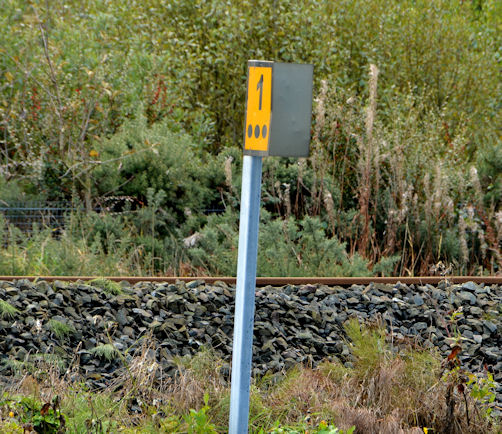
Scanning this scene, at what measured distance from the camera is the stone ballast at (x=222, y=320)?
4805mm

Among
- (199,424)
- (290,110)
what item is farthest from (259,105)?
(199,424)

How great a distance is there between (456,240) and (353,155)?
1.79 meters

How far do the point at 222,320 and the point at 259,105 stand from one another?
2.57 meters

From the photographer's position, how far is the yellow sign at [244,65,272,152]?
303cm

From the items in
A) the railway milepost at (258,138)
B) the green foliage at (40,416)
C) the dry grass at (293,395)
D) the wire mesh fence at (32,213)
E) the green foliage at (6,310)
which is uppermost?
the railway milepost at (258,138)

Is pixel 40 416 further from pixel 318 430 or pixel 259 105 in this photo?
pixel 259 105

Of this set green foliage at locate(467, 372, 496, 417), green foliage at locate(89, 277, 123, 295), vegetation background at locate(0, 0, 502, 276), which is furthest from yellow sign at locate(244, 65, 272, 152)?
vegetation background at locate(0, 0, 502, 276)

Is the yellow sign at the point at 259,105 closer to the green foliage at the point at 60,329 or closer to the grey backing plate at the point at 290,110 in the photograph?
the grey backing plate at the point at 290,110

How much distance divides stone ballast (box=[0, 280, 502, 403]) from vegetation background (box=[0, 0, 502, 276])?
19.4 inches

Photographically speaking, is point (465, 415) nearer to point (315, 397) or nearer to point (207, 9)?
point (315, 397)

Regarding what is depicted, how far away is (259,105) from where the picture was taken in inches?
Answer: 120

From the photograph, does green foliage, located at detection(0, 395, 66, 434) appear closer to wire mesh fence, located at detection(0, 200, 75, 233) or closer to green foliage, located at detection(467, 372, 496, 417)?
green foliage, located at detection(467, 372, 496, 417)

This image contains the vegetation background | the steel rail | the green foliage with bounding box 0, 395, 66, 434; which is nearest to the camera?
the green foliage with bounding box 0, 395, 66, 434

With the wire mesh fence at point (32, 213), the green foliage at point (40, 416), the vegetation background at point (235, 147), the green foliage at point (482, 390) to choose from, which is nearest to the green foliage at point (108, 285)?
the vegetation background at point (235, 147)
